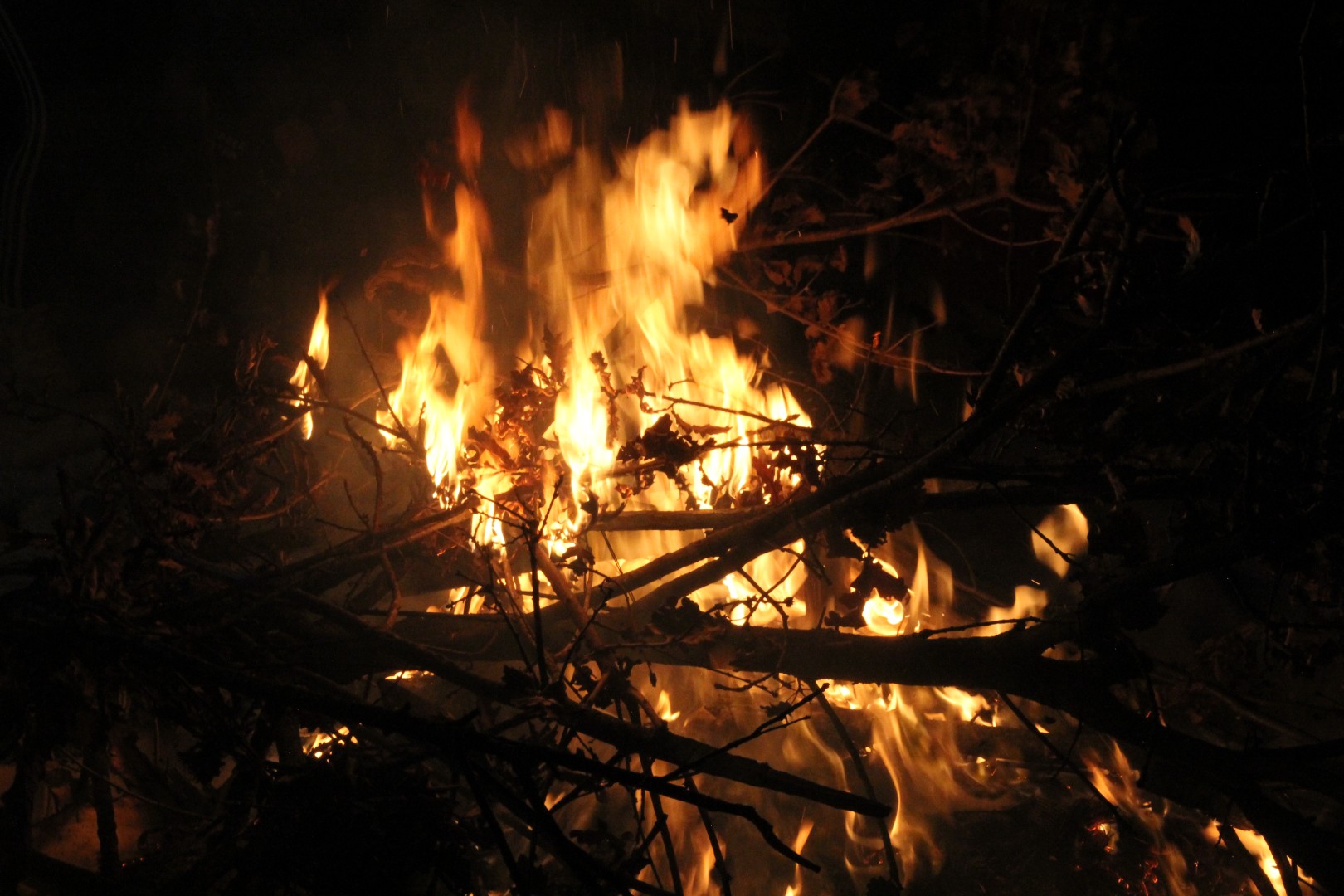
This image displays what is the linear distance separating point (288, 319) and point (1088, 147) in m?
5.50

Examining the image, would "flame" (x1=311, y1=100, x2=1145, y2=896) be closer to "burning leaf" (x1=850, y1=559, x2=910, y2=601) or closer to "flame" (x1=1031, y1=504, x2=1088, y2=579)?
"flame" (x1=1031, y1=504, x2=1088, y2=579)

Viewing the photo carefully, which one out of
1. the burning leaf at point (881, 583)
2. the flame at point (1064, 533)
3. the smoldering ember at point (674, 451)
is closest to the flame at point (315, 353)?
the smoldering ember at point (674, 451)

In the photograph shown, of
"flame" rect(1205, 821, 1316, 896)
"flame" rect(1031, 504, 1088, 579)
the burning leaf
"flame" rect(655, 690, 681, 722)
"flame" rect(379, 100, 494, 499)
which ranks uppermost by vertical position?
"flame" rect(379, 100, 494, 499)

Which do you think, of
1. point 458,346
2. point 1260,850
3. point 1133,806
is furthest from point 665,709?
point 1260,850

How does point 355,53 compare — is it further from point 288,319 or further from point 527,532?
point 527,532

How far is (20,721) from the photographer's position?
2.57 m

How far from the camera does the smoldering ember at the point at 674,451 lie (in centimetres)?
267

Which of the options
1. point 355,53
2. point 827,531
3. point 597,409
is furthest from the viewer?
point 355,53

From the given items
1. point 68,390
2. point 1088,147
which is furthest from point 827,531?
point 68,390

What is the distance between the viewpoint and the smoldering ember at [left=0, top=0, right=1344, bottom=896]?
8.75 ft

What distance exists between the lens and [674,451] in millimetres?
3670

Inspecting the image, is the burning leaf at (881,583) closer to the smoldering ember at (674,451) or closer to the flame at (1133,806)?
the smoldering ember at (674,451)

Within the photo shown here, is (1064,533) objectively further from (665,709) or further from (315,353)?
(315,353)

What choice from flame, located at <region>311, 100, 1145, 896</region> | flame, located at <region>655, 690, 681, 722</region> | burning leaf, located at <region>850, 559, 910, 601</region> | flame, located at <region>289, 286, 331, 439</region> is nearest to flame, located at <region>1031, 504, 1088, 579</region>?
flame, located at <region>311, 100, 1145, 896</region>
